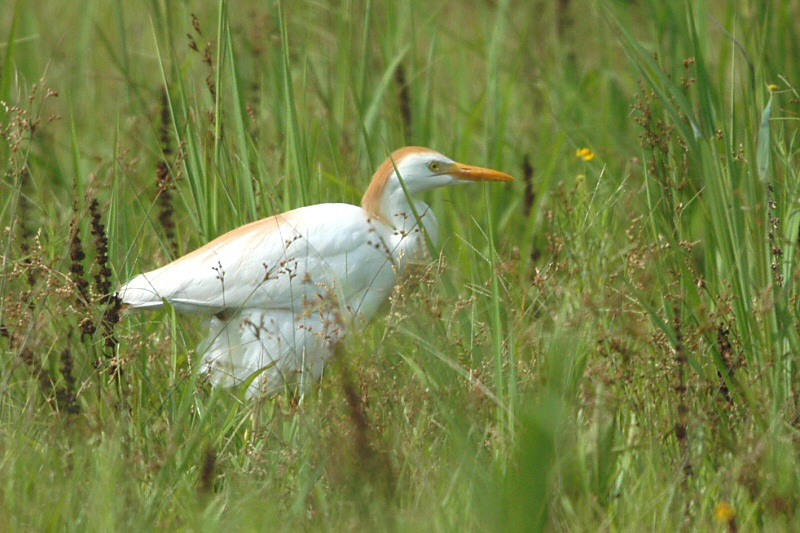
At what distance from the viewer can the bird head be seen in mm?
3510

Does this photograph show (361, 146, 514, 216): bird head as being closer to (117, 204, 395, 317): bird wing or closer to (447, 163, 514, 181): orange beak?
(447, 163, 514, 181): orange beak

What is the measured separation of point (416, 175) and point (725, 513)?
1.70 metres

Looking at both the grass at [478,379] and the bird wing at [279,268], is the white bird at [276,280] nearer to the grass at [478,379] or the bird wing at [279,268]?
the bird wing at [279,268]

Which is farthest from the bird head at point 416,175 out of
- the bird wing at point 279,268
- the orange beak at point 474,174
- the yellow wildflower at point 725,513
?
the yellow wildflower at point 725,513

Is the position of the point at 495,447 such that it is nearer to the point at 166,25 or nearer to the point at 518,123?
the point at 166,25

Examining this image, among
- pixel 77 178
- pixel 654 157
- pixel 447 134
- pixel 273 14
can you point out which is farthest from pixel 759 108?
pixel 447 134

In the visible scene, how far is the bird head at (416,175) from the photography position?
11.5ft

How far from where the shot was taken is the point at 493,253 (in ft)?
8.66

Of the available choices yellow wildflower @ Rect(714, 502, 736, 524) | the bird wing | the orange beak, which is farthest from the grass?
the orange beak

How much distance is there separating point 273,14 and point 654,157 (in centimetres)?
145

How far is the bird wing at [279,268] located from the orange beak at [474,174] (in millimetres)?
350

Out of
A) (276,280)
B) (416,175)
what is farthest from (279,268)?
(416,175)

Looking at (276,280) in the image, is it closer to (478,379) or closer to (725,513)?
(478,379)

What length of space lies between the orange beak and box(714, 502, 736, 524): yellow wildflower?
155cm
